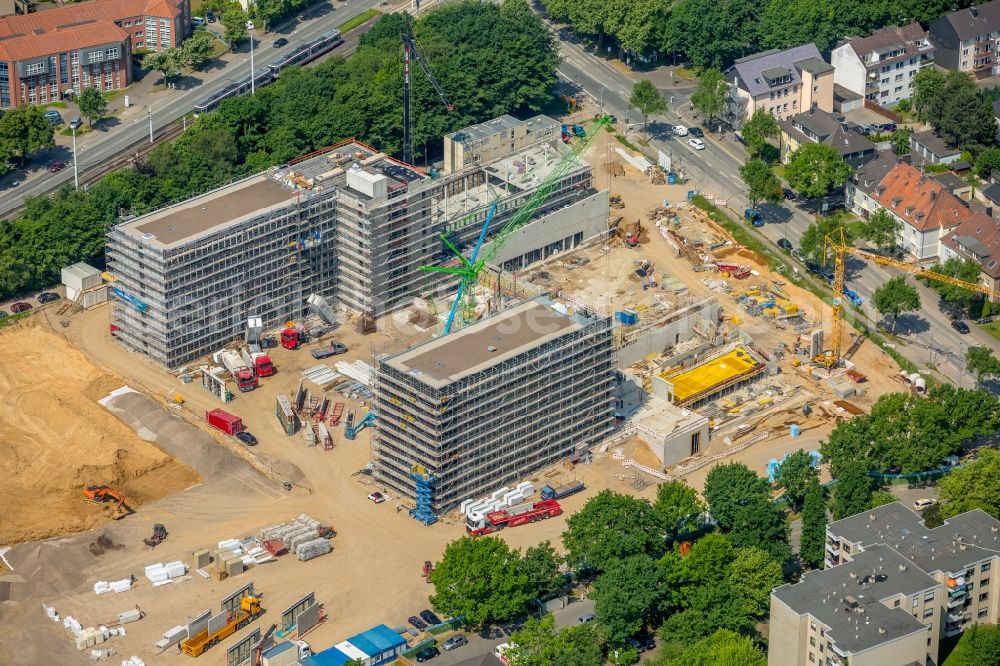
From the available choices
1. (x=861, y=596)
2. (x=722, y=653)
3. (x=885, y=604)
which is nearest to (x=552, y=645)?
(x=722, y=653)

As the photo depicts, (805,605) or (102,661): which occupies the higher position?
(805,605)

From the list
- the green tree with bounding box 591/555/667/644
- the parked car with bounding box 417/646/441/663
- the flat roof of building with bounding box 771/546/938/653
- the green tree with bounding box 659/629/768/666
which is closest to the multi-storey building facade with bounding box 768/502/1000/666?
the flat roof of building with bounding box 771/546/938/653

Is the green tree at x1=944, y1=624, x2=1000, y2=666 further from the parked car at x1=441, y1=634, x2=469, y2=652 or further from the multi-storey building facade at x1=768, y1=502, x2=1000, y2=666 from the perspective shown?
the parked car at x1=441, y1=634, x2=469, y2=652

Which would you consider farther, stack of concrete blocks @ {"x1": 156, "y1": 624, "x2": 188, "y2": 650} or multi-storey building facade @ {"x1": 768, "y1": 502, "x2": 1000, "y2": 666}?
stack of concrete blocks @ {"x1": 156, "y1": 624, "x2": 188, "y2": 650}

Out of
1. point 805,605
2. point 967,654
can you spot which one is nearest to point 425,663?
point 805,605

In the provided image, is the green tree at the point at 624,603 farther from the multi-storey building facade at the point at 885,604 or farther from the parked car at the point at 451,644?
the parked car at the point at 451,644

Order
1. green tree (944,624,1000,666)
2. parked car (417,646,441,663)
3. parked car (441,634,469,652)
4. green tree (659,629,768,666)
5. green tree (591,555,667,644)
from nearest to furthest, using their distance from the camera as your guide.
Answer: green tree (659,629,768,666) → green tree (944,624,1000,666) → green tree (591,555,667,644) → parked car (417,646,441,663) → parked car (441,634,469,652)

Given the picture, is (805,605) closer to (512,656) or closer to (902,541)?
(902,541)
